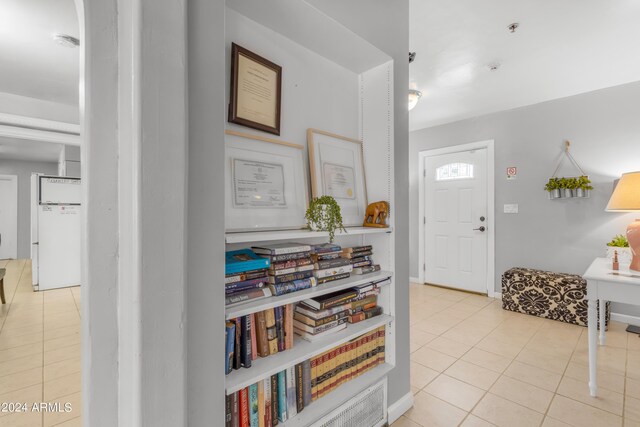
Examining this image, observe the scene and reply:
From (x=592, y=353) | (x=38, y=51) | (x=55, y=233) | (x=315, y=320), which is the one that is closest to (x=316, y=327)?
(x=315, y=320)

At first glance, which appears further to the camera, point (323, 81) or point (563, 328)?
point (563, 328)

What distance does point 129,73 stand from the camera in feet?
2.59

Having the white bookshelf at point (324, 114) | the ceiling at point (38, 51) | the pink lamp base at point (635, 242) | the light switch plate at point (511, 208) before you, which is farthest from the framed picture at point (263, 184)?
the light switch plate at point (511, 208)

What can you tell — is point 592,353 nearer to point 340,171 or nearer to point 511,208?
point 340,171

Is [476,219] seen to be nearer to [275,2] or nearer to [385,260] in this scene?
[385,260]

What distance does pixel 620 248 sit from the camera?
2779mm

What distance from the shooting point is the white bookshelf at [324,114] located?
4.04ft

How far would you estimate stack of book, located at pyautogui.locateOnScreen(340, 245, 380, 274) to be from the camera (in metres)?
1.62

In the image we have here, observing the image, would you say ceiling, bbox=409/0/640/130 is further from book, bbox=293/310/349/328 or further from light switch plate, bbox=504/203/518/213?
book, bbox=293/310/349/328

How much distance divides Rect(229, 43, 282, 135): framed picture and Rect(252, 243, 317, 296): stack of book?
553mm

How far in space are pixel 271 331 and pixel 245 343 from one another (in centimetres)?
14

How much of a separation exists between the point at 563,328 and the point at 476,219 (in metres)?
1.56

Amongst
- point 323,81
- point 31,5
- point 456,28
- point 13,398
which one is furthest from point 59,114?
point 456,28

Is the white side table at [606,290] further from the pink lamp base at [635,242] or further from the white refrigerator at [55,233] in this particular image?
the white refrigerator at [55,233]
